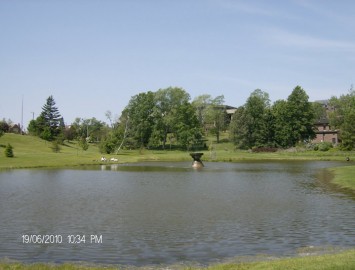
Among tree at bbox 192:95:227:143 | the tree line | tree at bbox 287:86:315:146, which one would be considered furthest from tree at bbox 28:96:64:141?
tree at bbox 287:86:315:146

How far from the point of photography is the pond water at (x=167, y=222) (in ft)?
49.7

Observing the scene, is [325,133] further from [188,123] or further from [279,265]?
[279,265]

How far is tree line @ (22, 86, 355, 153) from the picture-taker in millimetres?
113875

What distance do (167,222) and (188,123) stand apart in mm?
104914

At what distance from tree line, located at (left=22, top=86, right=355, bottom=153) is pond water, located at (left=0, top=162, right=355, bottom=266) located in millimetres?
70293

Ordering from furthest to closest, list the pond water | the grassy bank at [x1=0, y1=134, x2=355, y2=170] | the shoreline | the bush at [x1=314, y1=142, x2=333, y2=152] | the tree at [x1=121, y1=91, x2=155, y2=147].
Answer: the tree at [x1=121, y1=91, x2=155, y2=147], the bush at [x1=314, y1=142, x2=333, y2=152], the grassy bank at [x1=0, y1=134, x2=355, y2=170], the pond water, the shoreline

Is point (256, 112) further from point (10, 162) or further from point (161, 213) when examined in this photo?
point (161, 213)

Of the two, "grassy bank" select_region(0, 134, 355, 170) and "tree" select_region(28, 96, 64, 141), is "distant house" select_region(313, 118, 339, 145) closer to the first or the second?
"grassy bank" select_region(0, 134, 355, 170)

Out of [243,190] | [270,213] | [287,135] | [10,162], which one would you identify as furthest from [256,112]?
[270,213]

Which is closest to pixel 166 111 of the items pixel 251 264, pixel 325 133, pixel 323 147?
pixel 325 133

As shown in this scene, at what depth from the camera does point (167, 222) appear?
67.7 feet

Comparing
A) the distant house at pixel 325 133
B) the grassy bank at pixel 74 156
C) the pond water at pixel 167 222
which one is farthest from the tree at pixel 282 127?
the pond water at pixel 167 222

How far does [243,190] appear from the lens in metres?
33.9

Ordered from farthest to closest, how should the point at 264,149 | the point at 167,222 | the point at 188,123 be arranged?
1. the point at 188,123
2. the point at 264,149
3. the point at 167,222
